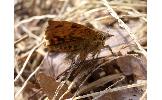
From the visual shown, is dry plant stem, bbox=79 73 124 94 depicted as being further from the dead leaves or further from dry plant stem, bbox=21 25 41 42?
dry plant stem, bbox=21 25 41 42

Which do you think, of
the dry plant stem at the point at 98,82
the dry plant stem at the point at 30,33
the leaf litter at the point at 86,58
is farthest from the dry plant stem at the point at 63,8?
the dry plant stem at the point at 98,82

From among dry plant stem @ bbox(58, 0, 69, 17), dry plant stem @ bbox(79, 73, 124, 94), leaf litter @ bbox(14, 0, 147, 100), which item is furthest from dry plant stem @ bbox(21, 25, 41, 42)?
dry plant stem @ bbox(79, 73, 124, 94)

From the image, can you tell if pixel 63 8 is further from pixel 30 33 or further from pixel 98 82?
pixel 98 82

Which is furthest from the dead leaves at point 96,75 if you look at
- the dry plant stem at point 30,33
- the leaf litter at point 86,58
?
the dry plant stem at point 30,33

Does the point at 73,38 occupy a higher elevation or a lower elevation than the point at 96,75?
higher

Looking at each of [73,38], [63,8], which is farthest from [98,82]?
[63,8]

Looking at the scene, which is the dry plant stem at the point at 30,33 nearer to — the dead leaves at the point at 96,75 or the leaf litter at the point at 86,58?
the leaf litter at the point at 86,58

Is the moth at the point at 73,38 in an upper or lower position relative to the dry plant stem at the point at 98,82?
upper

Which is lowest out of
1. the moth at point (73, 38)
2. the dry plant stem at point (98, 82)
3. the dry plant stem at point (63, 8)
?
the dry plant stem at point (98, 82)
